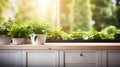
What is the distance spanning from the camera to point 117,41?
2.77m

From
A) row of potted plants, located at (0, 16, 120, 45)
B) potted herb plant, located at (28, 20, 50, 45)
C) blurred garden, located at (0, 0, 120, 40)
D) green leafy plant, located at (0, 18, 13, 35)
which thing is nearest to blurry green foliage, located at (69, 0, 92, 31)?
blurred garden, located at (0, 0, 120, 40)

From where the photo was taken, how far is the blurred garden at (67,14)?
3.01 m

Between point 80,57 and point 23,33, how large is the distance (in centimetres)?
72

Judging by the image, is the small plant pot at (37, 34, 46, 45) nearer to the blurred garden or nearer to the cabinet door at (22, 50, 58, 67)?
the cabinet door at (22, 50, 58, 67)

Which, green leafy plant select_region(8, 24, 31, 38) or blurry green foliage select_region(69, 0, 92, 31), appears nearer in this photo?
green leafy plant select_region(8, 24, 31, 38)

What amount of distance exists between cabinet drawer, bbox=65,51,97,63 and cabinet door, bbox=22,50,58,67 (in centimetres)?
15

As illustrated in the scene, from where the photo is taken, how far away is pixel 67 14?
312 cm

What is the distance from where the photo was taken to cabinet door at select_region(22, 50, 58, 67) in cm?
244

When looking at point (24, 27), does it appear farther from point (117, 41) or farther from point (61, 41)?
point (117, 41)

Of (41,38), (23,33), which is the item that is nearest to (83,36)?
(41,38)

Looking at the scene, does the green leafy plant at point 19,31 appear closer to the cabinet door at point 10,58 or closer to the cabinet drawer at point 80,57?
the cabinet door at point 10,58

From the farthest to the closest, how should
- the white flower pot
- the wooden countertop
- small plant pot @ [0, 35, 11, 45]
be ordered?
small plant pot @ [0, 35, 11, 45]
the white flower pot
the wooden countertop

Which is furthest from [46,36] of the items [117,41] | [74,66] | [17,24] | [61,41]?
[117,41]

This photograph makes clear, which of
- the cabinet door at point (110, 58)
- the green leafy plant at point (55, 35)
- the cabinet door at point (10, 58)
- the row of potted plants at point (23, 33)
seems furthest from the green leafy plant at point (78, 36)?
the cabinet door at point (10, 58)
